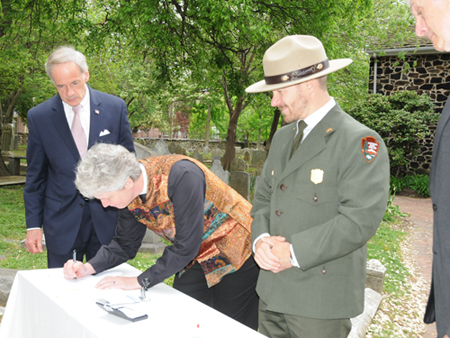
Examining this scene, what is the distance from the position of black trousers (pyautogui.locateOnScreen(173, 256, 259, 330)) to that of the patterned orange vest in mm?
72

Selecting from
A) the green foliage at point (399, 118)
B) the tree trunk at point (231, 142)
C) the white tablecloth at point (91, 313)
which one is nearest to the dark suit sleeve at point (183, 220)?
the white tablecloth at point (91, 313)

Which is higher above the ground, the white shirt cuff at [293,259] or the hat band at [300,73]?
the hat band at [300,73]

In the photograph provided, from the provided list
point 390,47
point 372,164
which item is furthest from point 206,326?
point 390,47

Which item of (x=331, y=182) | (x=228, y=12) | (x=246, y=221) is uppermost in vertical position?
(x=228, y=12)

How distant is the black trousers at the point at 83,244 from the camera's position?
316 centimetres

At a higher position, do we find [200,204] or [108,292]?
[200,204]

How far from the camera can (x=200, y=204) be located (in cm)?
231

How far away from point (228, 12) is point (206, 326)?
21.3 ft

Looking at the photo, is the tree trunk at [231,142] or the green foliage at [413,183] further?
the tree trunk at [231,142]

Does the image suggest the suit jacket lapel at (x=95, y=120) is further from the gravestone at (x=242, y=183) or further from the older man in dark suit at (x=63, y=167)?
the gravestone at (x=242, y=183)

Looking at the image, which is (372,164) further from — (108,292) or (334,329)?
(108,292)

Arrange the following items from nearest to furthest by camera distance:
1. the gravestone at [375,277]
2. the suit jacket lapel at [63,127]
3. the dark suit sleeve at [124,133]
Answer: the suit jacket lapel at [63,127] → the dark suit sleeve at [124,133] → the gravestone at [375,277]

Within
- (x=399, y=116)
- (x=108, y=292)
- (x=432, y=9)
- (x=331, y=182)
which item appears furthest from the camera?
(x=399, y=116)

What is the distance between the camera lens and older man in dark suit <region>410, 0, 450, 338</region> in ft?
4.96
